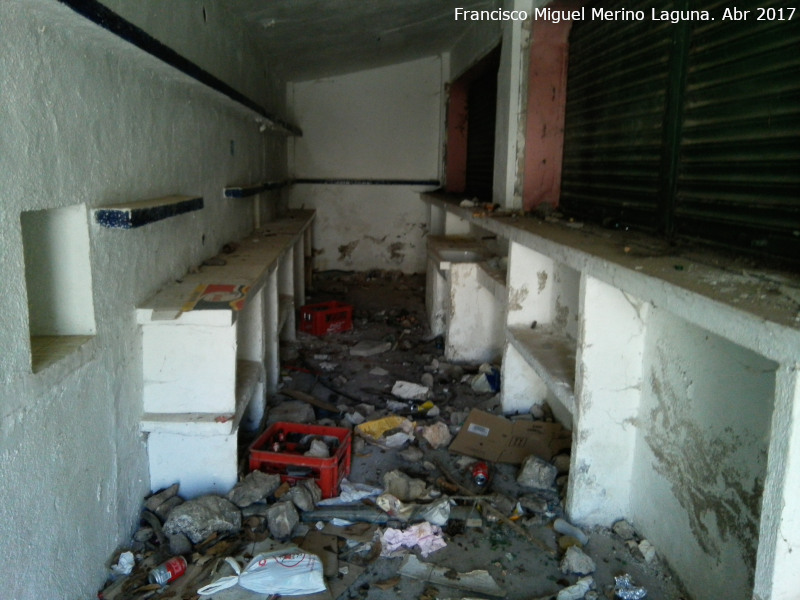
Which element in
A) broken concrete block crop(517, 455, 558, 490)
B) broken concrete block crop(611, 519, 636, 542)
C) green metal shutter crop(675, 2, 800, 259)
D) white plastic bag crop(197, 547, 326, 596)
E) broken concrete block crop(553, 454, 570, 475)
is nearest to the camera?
green metal shutter crop(675, 2, 800, 259)

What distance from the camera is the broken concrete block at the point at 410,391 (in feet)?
13.0

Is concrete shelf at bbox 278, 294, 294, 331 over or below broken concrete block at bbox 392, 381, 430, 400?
over

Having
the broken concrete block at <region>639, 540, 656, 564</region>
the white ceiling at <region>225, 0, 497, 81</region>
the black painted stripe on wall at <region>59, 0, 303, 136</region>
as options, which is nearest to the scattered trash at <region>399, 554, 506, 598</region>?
the broken concrete block at <region>639, 540, 656, 564</region>

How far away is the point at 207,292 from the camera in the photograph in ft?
8.84

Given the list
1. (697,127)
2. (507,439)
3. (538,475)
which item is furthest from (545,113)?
(538,475)

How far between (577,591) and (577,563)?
14 centimetres

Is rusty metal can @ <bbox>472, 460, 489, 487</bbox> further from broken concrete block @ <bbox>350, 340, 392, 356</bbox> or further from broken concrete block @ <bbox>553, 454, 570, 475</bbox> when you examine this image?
broken concrete block @ <bbox>350, 340, 392, 356</bbox>

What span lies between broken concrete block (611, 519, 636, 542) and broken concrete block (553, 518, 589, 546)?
131mm

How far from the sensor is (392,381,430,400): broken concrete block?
3951 mm

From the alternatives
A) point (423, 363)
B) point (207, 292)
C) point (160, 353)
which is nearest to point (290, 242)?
point (423, 363)

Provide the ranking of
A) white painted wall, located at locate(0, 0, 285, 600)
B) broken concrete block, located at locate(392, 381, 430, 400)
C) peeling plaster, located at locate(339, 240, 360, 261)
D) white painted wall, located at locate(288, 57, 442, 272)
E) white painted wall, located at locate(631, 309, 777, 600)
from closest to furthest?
white painted wall, located at locate(0, 0, 285, 600) < white painted wall, located at locate(631, 309, 777, 600) < broken concrete block, located at locate(392, 381, 430, 400) < white painted wall, located at locate(288, 57, 442, 272) < peeling plaster, located at locate(339, 240, 360, 261)

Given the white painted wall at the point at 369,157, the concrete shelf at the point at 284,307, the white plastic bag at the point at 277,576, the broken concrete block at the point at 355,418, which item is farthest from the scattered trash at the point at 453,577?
the white painted wall at the point at 369,157

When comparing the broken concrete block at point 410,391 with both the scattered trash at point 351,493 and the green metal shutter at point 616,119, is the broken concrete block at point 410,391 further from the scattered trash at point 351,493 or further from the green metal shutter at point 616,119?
the green metal shutter at point 616,119

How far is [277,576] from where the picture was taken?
2.09m
